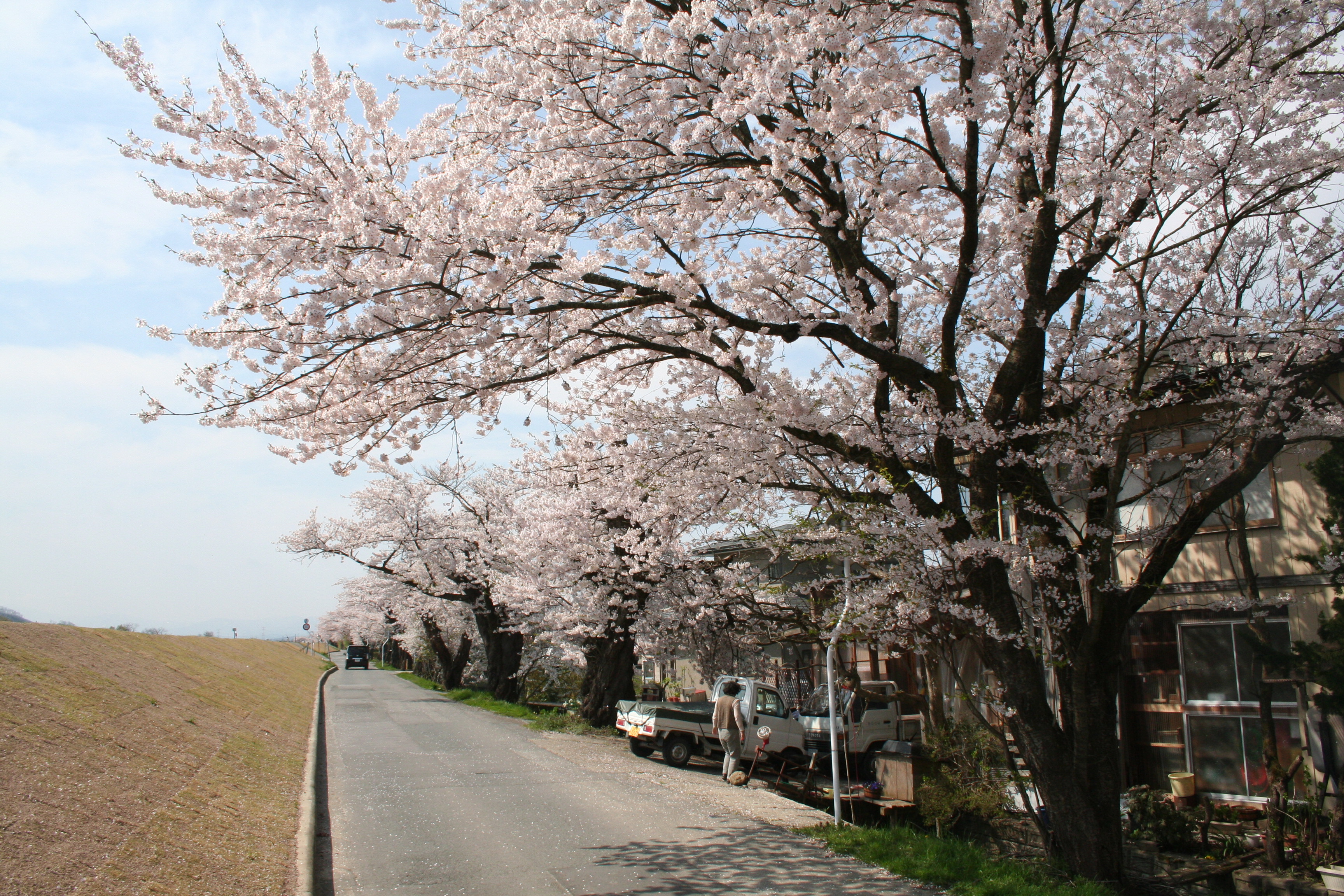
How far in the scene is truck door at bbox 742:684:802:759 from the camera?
15141 millimetres

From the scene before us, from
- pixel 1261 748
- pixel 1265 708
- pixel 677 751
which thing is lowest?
pixel 677 751

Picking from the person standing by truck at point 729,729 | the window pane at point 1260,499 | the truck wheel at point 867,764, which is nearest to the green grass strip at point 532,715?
the truck wheel at point 867,764

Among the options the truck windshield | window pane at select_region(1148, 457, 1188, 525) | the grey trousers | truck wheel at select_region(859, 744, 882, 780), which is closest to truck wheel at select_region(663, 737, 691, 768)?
the truck windshield

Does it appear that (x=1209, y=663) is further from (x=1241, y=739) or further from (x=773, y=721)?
(x=773, y=721)

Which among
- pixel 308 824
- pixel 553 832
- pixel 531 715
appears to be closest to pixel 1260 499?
pixel 553 832

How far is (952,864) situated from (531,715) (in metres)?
18.6

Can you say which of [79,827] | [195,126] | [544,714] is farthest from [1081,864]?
[544,714]

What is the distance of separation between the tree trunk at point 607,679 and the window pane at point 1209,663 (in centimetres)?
1206

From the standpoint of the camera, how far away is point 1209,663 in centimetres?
1059

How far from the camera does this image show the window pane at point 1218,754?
10.0m

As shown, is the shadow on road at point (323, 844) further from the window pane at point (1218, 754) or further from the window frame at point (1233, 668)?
the window pane at point (1218, 754)

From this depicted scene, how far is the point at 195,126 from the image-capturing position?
5906mm

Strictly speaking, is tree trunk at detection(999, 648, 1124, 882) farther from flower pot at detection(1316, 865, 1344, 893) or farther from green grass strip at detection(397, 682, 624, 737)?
green grass strip at detection(397, 682, 624, 737)

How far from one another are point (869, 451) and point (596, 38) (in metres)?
4.35
